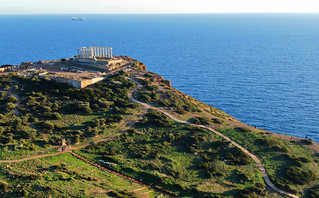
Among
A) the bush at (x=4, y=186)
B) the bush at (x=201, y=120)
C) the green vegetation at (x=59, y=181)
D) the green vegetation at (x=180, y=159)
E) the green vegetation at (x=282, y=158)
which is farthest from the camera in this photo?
the bush at (x=201, y=120)

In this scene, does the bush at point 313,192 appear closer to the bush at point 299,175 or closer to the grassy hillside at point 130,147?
the grassy hillside at point 130,147

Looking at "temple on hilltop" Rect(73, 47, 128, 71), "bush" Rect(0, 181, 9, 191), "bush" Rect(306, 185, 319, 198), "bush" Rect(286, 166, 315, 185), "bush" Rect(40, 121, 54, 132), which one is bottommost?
"bush" Rect(306, 185, 319, 198)

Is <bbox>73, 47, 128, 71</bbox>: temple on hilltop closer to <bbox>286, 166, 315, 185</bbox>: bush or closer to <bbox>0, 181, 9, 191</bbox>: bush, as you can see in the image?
<bbox>0, 181, 9, 191</bbox>: bush

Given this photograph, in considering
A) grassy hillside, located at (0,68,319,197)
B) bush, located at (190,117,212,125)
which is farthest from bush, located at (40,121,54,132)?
bush, located at (190,117,212,125)

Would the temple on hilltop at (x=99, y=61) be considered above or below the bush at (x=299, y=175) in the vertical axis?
above

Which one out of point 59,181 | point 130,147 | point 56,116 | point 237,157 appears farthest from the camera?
point 56,116

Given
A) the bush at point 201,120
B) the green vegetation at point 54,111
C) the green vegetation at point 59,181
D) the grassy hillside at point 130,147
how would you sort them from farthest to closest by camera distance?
the bush at point 201,120 → the green vegetation at point 54,111 → the grassy hillside at point 130,147 → the green vegetation at point 59,181

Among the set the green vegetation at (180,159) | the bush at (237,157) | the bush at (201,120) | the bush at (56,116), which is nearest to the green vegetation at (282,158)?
the bush at (237,157)

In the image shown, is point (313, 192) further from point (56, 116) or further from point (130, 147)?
point (56, 116)

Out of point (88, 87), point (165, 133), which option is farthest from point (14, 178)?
point (88, 87)

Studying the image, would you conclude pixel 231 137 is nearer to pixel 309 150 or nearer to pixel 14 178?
pixel 309 150

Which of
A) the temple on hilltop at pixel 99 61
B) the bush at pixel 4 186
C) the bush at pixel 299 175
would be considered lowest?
the bush at pixel 299 175

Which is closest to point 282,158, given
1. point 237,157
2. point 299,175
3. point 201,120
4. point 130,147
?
point 299,175
